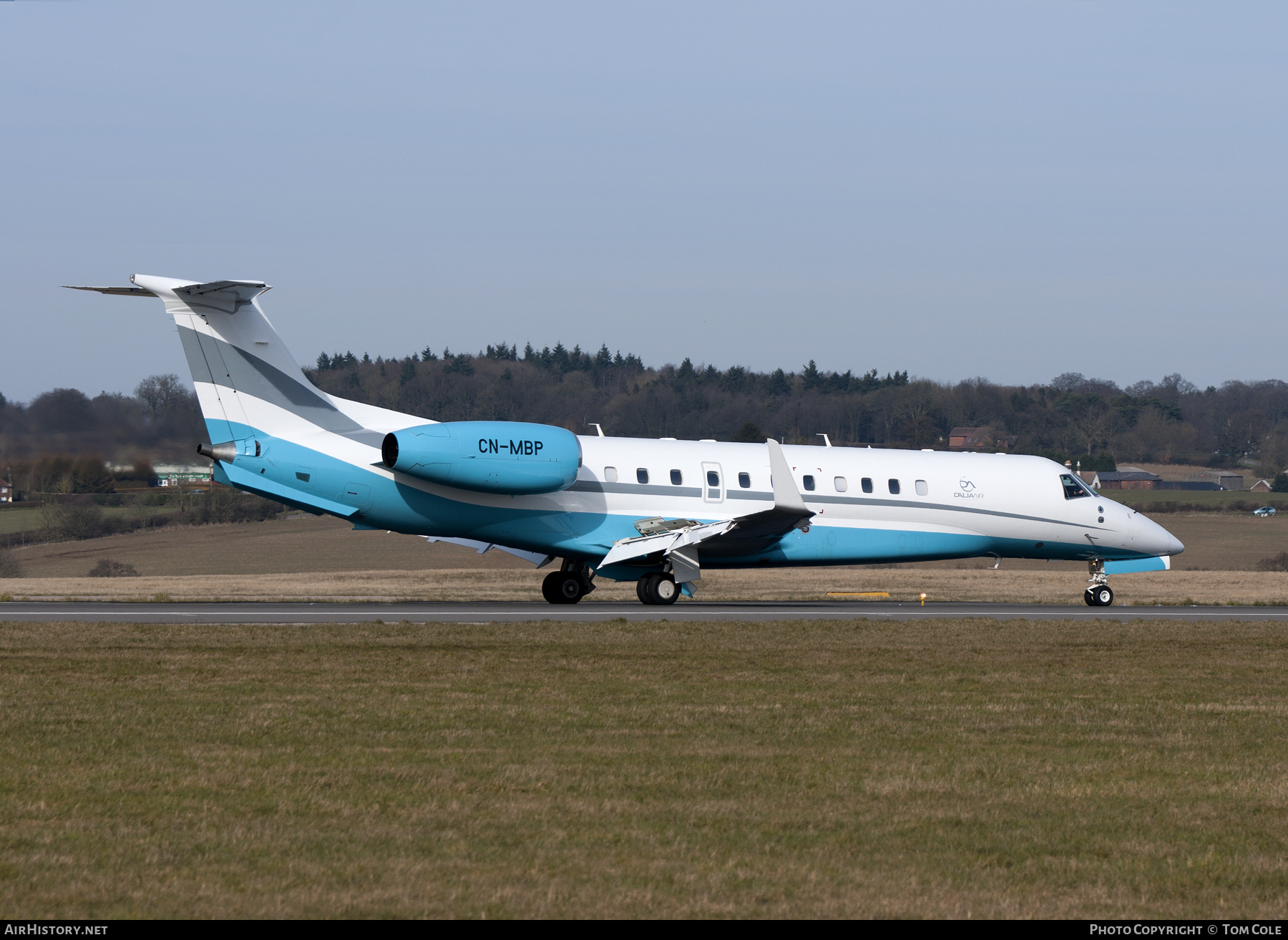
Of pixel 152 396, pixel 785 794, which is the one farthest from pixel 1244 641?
pixel 152 396

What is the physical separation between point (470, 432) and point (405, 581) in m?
16.1

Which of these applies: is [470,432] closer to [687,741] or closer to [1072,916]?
[687,741]

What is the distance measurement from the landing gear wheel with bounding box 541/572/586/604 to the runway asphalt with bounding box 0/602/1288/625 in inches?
15.7

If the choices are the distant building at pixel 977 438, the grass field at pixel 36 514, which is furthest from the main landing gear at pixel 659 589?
the distant building at pixel 977 438

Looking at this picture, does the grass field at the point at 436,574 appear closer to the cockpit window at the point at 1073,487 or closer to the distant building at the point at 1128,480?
the cockpit window at the point at 1073,487

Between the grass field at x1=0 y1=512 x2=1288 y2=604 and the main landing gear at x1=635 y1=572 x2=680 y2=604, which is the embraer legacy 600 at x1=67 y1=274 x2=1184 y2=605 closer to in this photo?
the main landing gear at x1=635 y1=572 x2=680 y2=604

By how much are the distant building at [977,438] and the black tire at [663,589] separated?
74.0 meters

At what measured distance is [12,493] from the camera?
33125 mm

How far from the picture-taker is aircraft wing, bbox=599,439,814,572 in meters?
26.2

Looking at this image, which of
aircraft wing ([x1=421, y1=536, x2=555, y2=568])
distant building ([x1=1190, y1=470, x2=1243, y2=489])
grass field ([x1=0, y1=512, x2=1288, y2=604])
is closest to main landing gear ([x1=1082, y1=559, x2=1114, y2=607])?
grass field ([x1=0, y1=512, x2=1288, y2=604])

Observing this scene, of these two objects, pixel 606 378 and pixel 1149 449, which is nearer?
pixel 1149 449

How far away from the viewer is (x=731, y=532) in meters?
26.9

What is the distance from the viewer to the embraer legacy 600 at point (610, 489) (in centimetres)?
2489

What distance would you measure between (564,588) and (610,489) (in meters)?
2.74
